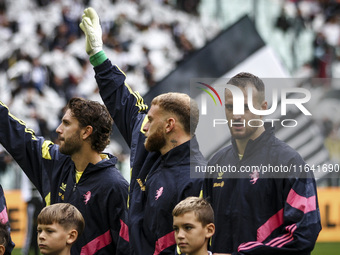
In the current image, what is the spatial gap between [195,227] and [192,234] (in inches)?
1.6

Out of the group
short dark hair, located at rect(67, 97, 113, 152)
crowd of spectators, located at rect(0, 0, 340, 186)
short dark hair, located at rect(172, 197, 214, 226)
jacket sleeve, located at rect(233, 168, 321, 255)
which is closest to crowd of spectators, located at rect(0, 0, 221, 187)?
crowd of spectators, located at rect(0, 0, 340, 186)

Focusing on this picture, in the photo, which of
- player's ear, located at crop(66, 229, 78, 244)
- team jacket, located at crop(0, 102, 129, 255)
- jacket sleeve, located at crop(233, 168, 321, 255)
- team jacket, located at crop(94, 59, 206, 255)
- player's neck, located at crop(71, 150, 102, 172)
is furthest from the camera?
player's neck, located at crop(71, 150, 102, 172)

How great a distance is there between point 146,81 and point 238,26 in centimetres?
466

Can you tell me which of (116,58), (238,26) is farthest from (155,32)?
(238,26)

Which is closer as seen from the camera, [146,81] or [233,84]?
[233,84]

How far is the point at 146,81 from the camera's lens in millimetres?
14414

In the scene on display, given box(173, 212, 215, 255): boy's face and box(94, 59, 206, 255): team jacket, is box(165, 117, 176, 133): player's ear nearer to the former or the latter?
box(94, 59, 206, 255): team jacket

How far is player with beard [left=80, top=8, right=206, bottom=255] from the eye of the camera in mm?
4617

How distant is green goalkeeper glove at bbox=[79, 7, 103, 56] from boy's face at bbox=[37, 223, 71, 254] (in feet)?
4.34

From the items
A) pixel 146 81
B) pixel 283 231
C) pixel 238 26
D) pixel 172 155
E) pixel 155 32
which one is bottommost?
pixel 283 231

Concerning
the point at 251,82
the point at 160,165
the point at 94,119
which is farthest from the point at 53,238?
the point at 251,82

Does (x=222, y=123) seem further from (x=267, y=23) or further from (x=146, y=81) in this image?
(x=267, y=23)

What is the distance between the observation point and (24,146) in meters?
5.31

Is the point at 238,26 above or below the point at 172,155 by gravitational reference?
above
